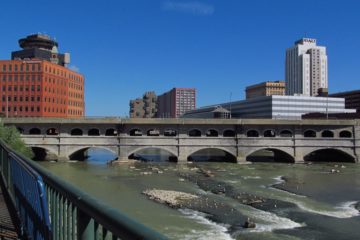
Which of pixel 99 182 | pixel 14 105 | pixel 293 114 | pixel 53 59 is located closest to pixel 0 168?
pixel 99 182

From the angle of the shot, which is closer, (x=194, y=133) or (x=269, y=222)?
(x=269, y=222)

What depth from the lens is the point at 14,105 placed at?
424ft

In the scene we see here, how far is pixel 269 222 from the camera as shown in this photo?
3412 cm

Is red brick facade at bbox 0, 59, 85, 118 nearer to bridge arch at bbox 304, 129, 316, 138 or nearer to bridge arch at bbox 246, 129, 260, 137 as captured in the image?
bridge arch at bbox 246, 129, 260, 137

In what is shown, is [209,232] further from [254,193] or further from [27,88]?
[27,88]

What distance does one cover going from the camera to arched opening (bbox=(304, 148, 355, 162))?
90012 millimetres

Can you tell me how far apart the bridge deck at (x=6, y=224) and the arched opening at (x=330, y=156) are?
84322 millimetres


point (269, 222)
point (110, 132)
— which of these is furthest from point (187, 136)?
point (269, 222)

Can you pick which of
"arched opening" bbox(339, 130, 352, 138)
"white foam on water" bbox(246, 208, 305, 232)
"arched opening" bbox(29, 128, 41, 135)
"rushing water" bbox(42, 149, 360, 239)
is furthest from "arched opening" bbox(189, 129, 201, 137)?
"white foam on water" bbox(246, 208, 305, 232)

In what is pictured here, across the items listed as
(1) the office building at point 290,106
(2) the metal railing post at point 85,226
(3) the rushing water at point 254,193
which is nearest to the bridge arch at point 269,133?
(3) the rushing water at point 254,193

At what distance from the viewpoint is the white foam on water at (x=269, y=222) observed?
105 ft

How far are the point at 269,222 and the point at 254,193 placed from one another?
566 inches

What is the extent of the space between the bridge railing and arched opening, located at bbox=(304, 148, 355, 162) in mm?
87223

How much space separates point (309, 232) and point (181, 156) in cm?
5485
